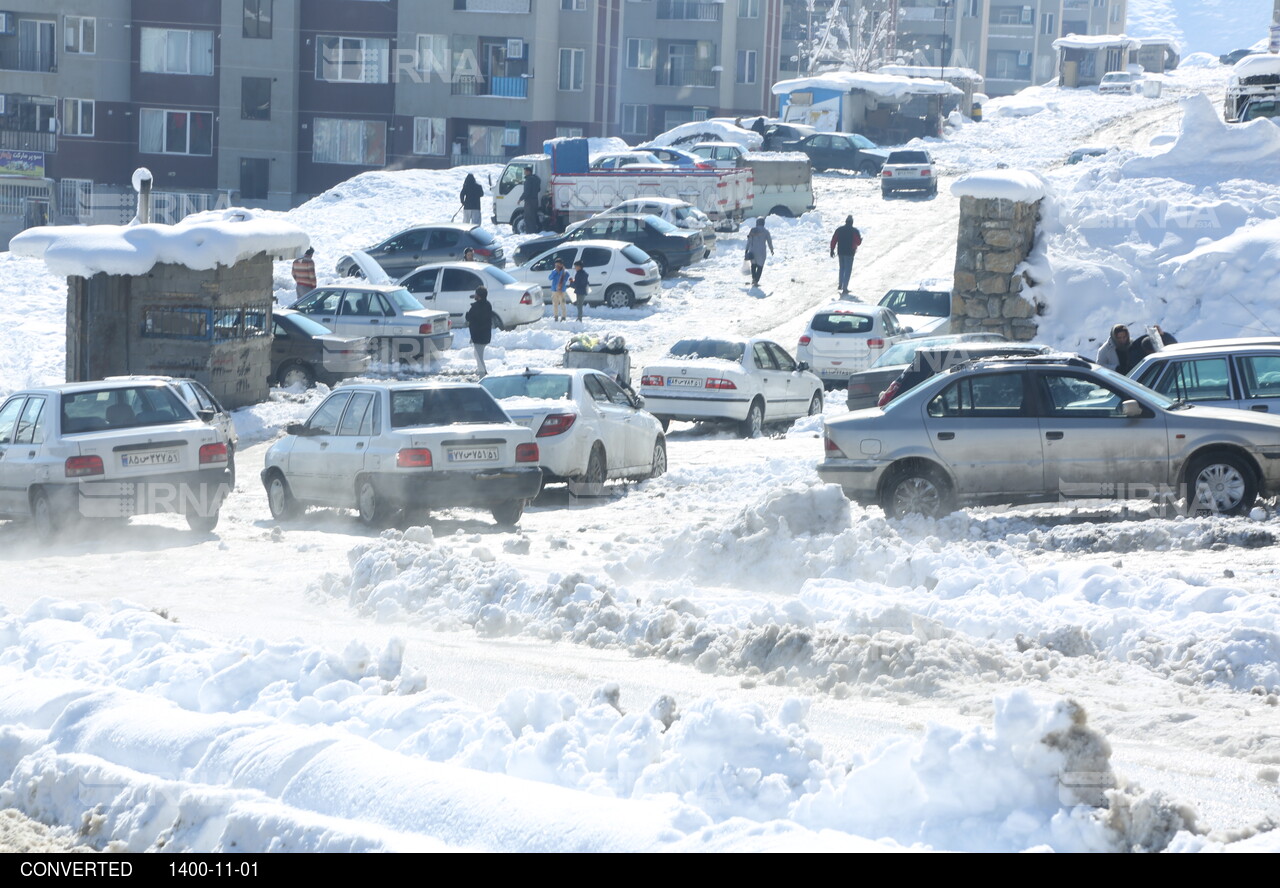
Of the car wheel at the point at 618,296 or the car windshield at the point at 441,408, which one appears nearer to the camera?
the car windshield at the point at 441,408

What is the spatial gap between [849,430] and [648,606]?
4.47 metres

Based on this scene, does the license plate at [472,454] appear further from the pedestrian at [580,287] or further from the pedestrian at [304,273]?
the pedestrian at [304,273]

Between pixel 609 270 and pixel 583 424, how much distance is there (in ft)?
53.8

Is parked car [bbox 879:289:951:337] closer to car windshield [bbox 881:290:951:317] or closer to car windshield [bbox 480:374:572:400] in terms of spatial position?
car windshield [bbox 881:290:951:317]

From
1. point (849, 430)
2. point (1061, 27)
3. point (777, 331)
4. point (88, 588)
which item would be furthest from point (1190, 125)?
point (1061, 27)

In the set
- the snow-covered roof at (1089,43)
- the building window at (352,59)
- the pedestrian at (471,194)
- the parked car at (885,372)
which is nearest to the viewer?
the parked car at (885,372)

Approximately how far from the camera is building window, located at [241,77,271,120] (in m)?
56.8

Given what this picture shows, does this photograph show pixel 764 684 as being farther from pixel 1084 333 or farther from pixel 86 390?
pixel 1084 333

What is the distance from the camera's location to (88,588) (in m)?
11.3

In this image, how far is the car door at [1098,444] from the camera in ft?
43.0

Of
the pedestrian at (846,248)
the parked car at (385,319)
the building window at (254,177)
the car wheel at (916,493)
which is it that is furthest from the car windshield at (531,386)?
the building window at (254,177)

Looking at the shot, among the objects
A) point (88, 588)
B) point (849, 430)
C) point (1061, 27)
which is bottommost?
point (88, 588)

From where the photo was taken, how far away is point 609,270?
107ft

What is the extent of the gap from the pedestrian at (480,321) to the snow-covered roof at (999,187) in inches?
296
